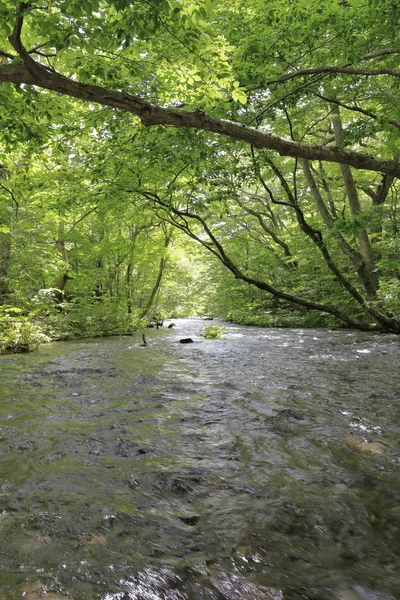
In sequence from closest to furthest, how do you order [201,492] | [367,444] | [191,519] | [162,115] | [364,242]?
1. [191,519]
2. [201,492]
3. [367,444]
4. [162,115]
5. [364,242]

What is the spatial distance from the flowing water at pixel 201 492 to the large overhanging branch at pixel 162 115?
11.1 ft

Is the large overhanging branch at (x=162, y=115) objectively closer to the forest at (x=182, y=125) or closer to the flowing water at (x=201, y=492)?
the forest at (x=182, y=125)

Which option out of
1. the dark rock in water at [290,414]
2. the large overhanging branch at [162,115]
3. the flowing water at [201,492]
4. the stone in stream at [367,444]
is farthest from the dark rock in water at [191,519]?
the large overhanging branch at [162,115]

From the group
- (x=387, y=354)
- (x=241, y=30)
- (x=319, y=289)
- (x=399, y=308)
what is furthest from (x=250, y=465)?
(x=319, y=289)

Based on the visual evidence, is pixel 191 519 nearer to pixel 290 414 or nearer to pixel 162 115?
pixel 290 414

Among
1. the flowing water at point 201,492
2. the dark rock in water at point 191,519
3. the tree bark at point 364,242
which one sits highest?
the tree bark at point 364,242

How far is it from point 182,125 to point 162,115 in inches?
11.0

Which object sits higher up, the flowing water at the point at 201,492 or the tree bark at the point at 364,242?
the tree bark at the point at 364,242

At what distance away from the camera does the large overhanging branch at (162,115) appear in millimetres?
3723

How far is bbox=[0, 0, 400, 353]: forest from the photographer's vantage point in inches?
169

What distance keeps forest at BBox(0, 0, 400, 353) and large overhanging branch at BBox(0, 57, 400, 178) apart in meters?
0.01

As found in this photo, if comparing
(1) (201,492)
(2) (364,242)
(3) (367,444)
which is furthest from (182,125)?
(2) (364,242)

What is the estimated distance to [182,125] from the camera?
175 inches

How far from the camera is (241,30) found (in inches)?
316
